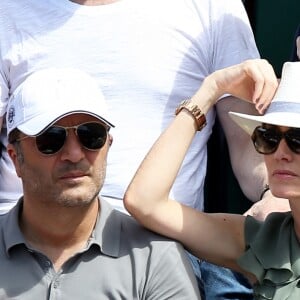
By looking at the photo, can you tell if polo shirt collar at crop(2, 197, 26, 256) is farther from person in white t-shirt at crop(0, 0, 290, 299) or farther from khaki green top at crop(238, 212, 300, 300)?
khaki green top at crop(238, 212, 300, 300)

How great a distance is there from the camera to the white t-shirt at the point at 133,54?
2783 millimetres

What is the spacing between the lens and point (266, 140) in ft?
7.23

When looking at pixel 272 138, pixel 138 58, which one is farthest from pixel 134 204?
pixel 138 58

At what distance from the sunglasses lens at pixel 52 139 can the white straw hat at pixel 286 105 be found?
444mm

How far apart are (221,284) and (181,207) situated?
0.23 m

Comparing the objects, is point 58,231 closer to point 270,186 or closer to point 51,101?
point 51,101

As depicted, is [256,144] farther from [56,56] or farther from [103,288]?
[56,56]

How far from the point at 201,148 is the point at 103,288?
75 centimetres

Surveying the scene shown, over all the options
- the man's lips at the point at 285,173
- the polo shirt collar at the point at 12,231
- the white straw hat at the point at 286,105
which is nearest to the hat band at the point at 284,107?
the white straw hat at the point at 286,105

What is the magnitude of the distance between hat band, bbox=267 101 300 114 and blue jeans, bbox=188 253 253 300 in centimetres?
46

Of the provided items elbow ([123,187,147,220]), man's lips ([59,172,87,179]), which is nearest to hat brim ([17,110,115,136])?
man's lips ([59,172,87,179])

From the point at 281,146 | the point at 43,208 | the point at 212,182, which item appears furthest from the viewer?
the point at 212,182

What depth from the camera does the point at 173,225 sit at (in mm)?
2361

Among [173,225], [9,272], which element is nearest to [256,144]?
[173,225]
